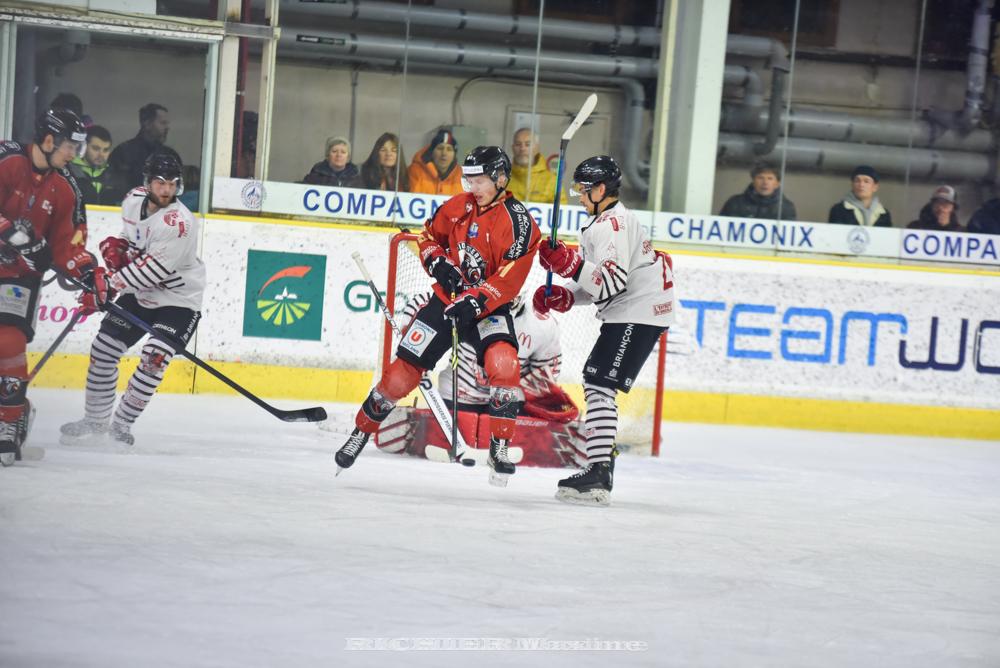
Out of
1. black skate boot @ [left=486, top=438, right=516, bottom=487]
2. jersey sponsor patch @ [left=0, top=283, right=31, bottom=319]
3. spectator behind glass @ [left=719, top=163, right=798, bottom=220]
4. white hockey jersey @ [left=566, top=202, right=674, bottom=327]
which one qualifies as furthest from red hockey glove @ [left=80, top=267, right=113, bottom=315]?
spectator behind glass @ [left=719, top=163, right=798, bottom=220]

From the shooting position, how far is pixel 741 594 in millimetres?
3012

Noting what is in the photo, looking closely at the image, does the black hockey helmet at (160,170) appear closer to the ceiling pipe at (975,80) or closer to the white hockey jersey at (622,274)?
the white hockey jersey at (622,274)

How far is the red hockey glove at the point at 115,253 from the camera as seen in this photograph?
4812 millimetres

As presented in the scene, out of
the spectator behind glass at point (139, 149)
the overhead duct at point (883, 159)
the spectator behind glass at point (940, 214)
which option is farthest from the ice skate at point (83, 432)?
the spectator behind glass at point (940, 214)

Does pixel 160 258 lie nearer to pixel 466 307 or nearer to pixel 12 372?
pixel 12 372

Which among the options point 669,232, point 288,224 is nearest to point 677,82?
point 669,232

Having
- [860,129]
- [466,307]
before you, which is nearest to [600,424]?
[466,307]

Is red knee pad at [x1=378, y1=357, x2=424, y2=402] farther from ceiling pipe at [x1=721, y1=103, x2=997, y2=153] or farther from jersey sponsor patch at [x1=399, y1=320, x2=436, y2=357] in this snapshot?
ceiling pipe at [x1=721, y1=103, x2=997, y2=153]

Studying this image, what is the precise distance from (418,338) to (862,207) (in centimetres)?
474

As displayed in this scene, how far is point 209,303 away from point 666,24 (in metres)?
3.51

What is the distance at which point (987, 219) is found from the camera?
26.8 ft

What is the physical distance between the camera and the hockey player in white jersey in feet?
15.6

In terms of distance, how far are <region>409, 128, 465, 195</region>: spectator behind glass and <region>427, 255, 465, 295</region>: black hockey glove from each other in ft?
10.7

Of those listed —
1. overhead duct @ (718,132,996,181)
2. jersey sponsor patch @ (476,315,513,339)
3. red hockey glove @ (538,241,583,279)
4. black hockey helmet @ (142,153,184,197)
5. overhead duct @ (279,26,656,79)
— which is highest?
overhead duct @ (279,26,656,79)
